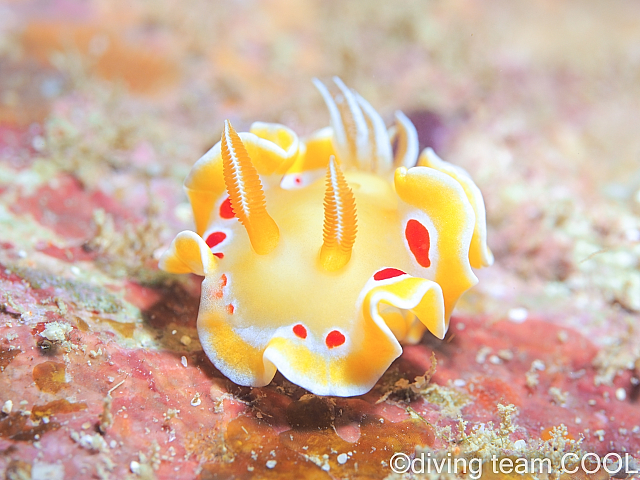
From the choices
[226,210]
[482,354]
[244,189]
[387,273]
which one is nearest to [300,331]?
[387,273]

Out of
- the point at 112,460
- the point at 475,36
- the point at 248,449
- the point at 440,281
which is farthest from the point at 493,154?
the point at 112,460

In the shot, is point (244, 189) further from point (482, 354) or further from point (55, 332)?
point (482, 354)

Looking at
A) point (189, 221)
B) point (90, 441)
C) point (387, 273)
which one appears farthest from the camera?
point (189, 221)

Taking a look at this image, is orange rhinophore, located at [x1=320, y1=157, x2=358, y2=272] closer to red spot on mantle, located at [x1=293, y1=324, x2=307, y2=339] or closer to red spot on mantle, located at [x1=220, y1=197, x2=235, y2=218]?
red spot on mantle, located at [x1=293, y1=324, x2=307, y2=339]

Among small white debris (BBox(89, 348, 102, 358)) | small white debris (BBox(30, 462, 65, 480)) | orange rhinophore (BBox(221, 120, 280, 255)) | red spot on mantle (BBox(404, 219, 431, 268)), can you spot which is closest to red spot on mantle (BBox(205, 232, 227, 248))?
orange rhinophore (BBox(221, 120, 280, 255))

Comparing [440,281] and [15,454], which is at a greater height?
[440,281]

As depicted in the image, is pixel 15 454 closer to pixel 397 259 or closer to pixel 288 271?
pixel 288 271
